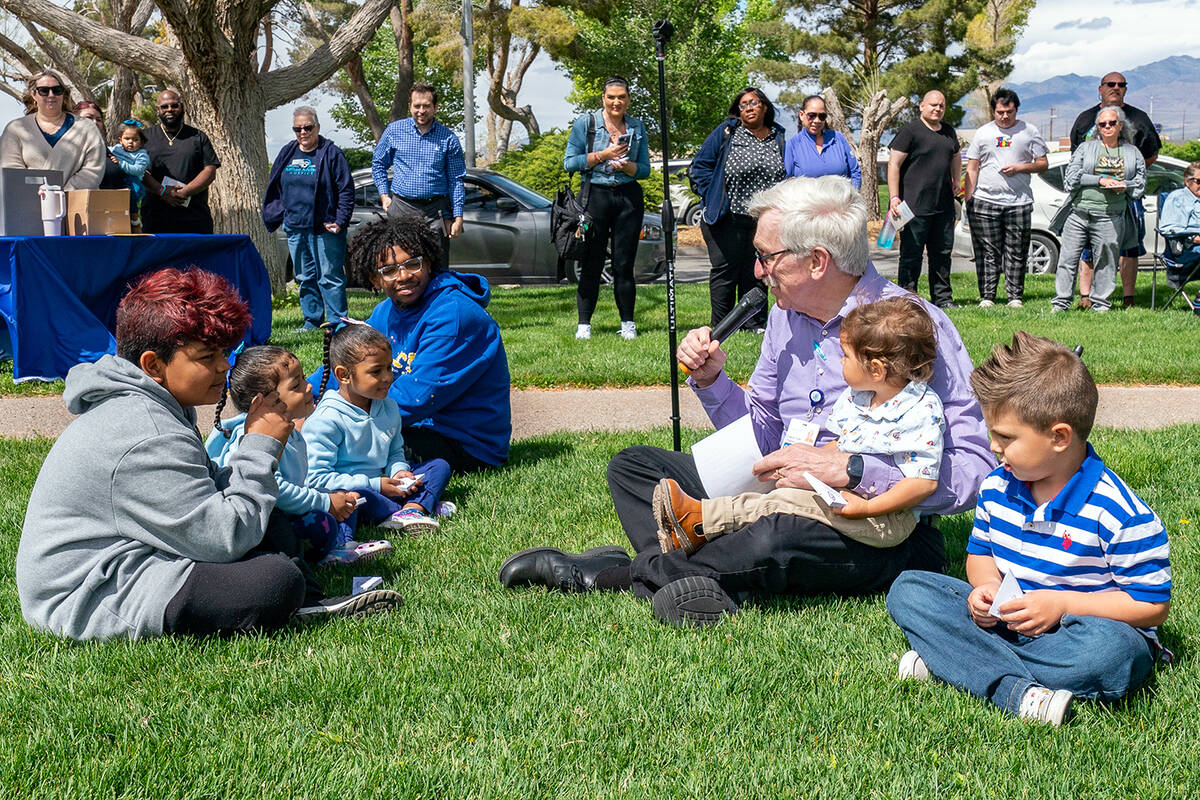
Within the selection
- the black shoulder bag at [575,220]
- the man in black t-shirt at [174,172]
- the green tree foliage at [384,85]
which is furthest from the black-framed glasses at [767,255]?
the green tree foliage at [384,85]

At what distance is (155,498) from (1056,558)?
8.14 ft

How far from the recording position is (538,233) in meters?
14.3

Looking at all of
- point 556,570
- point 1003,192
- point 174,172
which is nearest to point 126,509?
point 556,570

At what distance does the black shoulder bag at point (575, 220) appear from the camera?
942 centimetres

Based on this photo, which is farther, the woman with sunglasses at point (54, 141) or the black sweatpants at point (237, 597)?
the woman with sunglasses at point (54, 141)

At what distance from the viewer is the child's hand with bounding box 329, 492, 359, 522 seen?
14.0 ft

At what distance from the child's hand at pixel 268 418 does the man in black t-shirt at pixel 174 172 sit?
24.9ft

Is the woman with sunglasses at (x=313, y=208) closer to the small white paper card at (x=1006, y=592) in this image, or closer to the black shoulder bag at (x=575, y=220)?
the black shoulder bag at (x=575, y=220)

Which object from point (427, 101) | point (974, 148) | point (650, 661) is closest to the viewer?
point (650, 661)

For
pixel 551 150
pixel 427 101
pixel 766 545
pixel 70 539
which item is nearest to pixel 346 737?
pixel 70 539

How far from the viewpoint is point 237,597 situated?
11.2ft

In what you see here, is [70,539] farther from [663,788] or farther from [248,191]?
[248,191]

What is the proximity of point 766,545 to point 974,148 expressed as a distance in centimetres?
926

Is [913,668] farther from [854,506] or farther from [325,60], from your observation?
[325,60]
